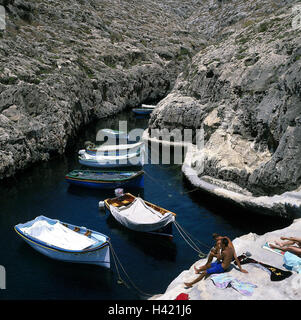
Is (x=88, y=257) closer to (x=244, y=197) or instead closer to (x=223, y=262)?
(x=223, y=262)

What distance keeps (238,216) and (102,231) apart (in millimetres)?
12740

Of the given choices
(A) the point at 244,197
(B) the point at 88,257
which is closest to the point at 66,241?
(B) the point at 88,257

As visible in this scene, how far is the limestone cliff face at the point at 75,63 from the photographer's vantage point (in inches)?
1869

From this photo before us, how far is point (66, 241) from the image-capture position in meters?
24.4

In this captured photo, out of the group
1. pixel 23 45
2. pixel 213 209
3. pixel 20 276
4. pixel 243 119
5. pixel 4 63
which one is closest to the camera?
pixel 20 276

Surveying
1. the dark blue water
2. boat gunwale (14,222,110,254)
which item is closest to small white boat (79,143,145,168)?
the dark blue water

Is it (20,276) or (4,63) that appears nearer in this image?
(20,276)

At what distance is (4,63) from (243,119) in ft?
134

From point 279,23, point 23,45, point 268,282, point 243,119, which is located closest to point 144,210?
point 268,282

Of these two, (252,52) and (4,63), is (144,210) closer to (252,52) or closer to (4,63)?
(252,52)

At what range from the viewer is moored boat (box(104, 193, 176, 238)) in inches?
1013

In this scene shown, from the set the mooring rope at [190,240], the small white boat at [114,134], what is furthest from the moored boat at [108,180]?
the small white boat at [114,134]

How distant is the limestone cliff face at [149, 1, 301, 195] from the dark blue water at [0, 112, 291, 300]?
435cm

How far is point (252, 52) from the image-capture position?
44812mm
